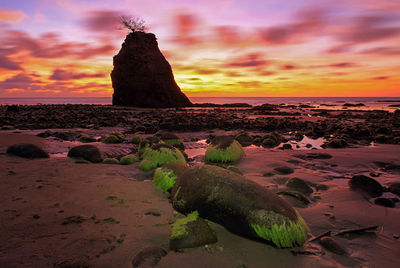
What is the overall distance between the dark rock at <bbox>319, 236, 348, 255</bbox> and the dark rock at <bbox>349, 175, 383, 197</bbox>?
1628mm

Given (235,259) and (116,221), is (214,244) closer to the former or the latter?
(235,259)

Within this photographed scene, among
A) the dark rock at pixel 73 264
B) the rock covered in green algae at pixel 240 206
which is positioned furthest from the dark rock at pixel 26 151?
the dark rock at pixel 73 264

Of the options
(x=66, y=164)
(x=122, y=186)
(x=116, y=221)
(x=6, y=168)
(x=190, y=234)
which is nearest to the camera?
(x=190, y=234)

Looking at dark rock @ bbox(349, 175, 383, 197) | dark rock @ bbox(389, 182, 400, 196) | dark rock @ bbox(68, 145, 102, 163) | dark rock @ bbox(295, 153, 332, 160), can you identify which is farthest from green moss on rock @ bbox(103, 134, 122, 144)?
dark rock @ bbox(389, 182, 400, 196)

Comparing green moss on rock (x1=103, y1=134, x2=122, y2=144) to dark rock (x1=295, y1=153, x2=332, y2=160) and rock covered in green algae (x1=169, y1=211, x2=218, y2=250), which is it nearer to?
dark rock (x1=295, y1=153, x2=332, y2=160)

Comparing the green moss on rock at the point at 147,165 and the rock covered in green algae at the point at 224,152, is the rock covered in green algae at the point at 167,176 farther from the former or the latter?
the rock covered in green algae at the point at 224,152

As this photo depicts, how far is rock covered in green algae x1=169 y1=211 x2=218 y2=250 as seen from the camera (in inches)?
77.9

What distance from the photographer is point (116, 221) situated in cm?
237

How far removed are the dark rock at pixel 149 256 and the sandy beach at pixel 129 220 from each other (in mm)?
46

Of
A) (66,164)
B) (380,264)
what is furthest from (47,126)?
(380,264)

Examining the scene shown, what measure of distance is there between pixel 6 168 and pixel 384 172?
6.60m

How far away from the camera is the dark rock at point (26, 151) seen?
458 cm

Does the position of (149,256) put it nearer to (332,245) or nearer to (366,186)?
(332,245)

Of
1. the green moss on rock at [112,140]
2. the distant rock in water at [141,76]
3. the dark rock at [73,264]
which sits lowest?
the dark rock at [73,264]
